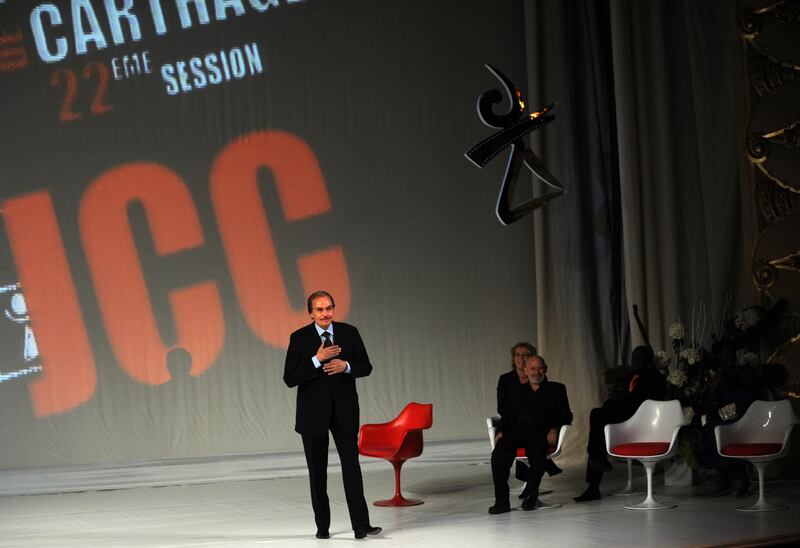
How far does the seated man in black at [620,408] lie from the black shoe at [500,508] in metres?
0.57

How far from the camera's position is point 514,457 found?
6.73m

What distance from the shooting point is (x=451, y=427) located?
9523 millimetres

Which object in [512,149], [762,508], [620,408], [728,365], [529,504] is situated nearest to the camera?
[762,508]

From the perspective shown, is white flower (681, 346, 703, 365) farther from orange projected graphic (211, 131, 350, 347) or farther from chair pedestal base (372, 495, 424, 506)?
orange projected graphic (211, 131, 350, 347)

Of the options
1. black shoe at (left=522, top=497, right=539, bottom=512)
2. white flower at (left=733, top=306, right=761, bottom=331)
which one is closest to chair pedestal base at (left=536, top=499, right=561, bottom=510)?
black shoe at (left=522, top=497, right=539, bottom=512)

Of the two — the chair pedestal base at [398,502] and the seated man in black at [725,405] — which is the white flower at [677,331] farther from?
the chair pedestal base at [398,502]

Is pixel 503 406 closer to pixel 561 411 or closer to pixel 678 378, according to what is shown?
pixel 561 411

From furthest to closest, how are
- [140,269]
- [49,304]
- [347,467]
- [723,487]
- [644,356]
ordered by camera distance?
1. [140,269]
2. [49,304]
3. [644,356]
4. [723,487]
5. [347,467]

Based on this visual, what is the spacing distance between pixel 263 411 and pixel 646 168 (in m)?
3.56

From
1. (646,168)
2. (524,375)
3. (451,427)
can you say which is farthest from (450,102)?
(524,375)

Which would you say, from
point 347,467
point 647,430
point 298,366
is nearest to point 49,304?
point 298,366

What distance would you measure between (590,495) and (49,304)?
4265 millimetres

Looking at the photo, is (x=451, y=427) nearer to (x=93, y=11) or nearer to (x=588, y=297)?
(x=588, y=297)

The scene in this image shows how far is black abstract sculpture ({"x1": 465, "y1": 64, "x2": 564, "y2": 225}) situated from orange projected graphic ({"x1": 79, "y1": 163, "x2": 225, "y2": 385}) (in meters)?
2.31
